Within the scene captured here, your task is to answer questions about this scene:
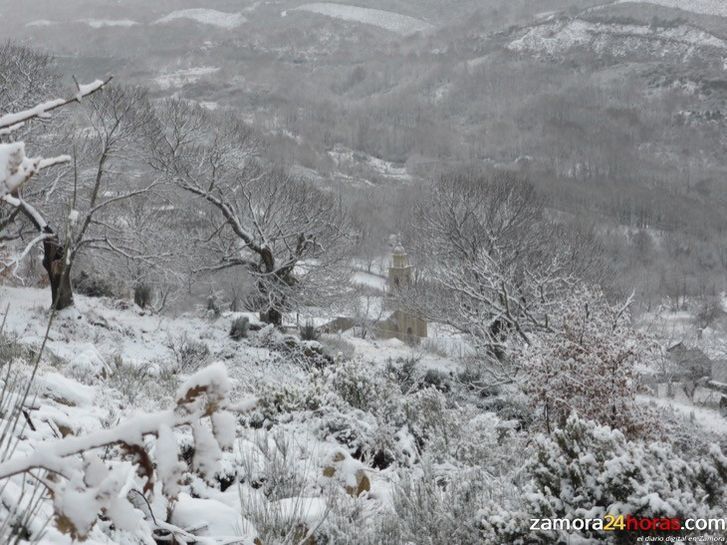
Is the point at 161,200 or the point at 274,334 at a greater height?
the point at 161,200

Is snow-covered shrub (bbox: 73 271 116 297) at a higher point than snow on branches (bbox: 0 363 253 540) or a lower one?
lower

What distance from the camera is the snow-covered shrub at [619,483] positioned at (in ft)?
9.38

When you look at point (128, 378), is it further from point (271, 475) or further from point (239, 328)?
point (239, 328)

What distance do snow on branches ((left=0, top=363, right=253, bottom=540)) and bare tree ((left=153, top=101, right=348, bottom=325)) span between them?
704 inches

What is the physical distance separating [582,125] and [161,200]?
144735 mm

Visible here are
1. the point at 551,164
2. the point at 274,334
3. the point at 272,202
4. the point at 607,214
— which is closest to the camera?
the point at 274,334

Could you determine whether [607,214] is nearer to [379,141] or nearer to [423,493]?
[379,141]

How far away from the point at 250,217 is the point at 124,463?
19.3 metres

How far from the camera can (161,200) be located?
69.5 ft

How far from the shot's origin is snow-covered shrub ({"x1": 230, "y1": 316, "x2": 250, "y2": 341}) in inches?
634

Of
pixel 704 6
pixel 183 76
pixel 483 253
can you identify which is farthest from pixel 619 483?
pixel 704 6

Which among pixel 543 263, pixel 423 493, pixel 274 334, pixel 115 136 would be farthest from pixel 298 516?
pixel 543 263

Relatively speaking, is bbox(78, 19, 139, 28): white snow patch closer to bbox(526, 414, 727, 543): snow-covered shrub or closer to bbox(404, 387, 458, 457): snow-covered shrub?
bbox(404, 387, 458, 457): snow-covered shrub

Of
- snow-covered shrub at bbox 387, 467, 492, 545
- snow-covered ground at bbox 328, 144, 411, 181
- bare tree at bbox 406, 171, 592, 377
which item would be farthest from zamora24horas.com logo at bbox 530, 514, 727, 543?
snow-covered ground at bbox 328, 144, 411, 181
